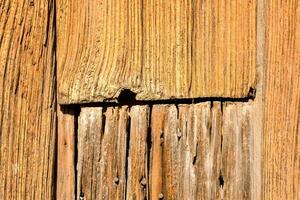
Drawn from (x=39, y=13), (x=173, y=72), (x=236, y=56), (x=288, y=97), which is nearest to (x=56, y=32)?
(x=39, y=13)

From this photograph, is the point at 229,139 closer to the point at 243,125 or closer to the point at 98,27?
the point at 243,125

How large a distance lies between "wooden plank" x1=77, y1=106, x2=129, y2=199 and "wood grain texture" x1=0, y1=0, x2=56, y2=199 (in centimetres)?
8

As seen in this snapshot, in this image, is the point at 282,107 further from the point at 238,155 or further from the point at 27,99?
the point at 27,99

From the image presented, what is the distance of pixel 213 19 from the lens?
171 cm

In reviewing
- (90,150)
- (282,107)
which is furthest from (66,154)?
(282,107)

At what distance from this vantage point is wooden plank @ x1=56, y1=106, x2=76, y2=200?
68.2 inches

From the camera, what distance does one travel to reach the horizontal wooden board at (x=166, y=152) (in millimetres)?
1718

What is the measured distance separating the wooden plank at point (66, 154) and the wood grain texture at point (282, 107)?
1.49ft

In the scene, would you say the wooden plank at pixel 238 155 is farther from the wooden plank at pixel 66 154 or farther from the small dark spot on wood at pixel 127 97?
the wooden plank at pixel 66 154

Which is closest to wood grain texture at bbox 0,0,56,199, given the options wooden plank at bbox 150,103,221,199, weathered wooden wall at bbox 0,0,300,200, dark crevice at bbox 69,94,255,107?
weathered wooden wall at bbox 0,0,300,200

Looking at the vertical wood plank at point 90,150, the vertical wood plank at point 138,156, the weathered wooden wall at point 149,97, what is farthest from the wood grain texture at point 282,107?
the vertical wood plank at point 90,150

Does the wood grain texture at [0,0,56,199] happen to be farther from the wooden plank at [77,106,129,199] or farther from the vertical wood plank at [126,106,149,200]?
the vertical wood plank at [126,106,149,200]

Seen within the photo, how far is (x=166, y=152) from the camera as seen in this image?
172cm

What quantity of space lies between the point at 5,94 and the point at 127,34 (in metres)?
0.32
